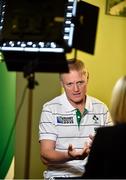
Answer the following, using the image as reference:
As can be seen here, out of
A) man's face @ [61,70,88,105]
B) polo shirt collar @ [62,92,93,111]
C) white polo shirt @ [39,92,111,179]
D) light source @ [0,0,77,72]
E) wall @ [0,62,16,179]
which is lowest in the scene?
wall @ [0,62,16,179]

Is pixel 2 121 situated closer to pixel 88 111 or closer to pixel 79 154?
pixel 88 111

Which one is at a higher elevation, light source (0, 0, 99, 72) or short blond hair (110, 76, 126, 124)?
light source (0, 0, 99, 72)

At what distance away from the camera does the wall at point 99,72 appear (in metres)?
2.91

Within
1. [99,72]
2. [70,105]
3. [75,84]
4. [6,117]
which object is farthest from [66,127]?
[6,117]


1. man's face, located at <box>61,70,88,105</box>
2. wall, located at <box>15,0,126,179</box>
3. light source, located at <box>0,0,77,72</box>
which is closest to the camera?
light source, located at <box>0,0,77,72</box>

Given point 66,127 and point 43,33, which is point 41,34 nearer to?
point 43,33

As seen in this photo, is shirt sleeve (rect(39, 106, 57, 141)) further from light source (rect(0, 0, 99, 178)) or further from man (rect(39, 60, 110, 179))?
light source (rect(0, 0, 99, 178))

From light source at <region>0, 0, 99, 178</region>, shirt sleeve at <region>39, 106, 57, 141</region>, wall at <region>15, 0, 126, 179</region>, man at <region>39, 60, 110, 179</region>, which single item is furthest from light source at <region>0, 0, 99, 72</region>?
wall at <region>15, 0, 126, 179</region>

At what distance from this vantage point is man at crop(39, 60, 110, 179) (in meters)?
2.23

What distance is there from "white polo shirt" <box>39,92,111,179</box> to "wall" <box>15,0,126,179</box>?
556mm

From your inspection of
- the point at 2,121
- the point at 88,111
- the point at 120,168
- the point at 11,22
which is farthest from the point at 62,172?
the point at 2,121

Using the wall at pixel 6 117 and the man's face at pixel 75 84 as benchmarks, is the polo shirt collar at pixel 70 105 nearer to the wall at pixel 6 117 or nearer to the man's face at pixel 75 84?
the man's face at pixel 75 84

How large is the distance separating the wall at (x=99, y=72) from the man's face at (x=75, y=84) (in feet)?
1.73

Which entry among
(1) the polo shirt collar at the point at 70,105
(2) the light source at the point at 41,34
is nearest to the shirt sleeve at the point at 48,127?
(1) the polo shirt collar at the point at 70,105
